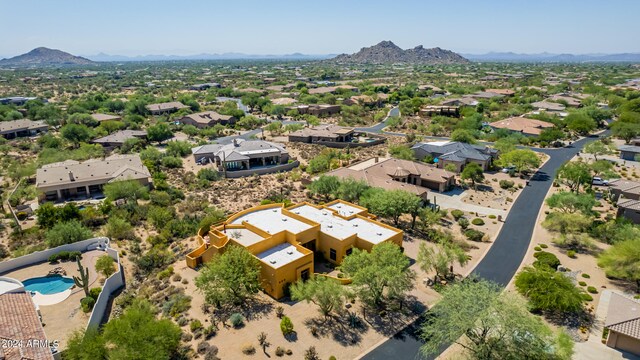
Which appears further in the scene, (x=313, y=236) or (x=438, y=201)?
(x=438, y=201)

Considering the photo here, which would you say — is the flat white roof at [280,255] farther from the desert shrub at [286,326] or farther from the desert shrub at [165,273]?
the desert shrub at [165,273]

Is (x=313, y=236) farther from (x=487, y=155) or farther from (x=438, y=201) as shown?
(x=487, y=155)

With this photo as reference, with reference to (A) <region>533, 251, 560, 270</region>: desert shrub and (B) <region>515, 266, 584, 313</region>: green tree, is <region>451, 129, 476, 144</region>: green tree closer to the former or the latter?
(A) <region>533, 251, 560, 270</region>: desert shrub

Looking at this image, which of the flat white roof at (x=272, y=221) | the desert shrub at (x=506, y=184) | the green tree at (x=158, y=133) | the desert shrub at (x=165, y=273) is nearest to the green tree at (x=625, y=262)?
the desert shrub at (x=506, y=184)

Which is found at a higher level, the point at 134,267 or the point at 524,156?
the point at 524,156

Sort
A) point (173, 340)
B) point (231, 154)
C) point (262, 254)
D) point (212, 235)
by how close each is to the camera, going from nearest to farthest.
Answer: point (173, 340) < point (262, 254) < point (212, 235) < point (231, 154)

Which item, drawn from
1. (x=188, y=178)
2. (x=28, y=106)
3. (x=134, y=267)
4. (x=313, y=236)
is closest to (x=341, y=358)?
(x=313, y=236)

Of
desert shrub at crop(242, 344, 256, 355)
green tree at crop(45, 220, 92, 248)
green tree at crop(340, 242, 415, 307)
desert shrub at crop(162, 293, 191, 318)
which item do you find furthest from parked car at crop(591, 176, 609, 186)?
green tree at crop(45, 220, 92, 248)
